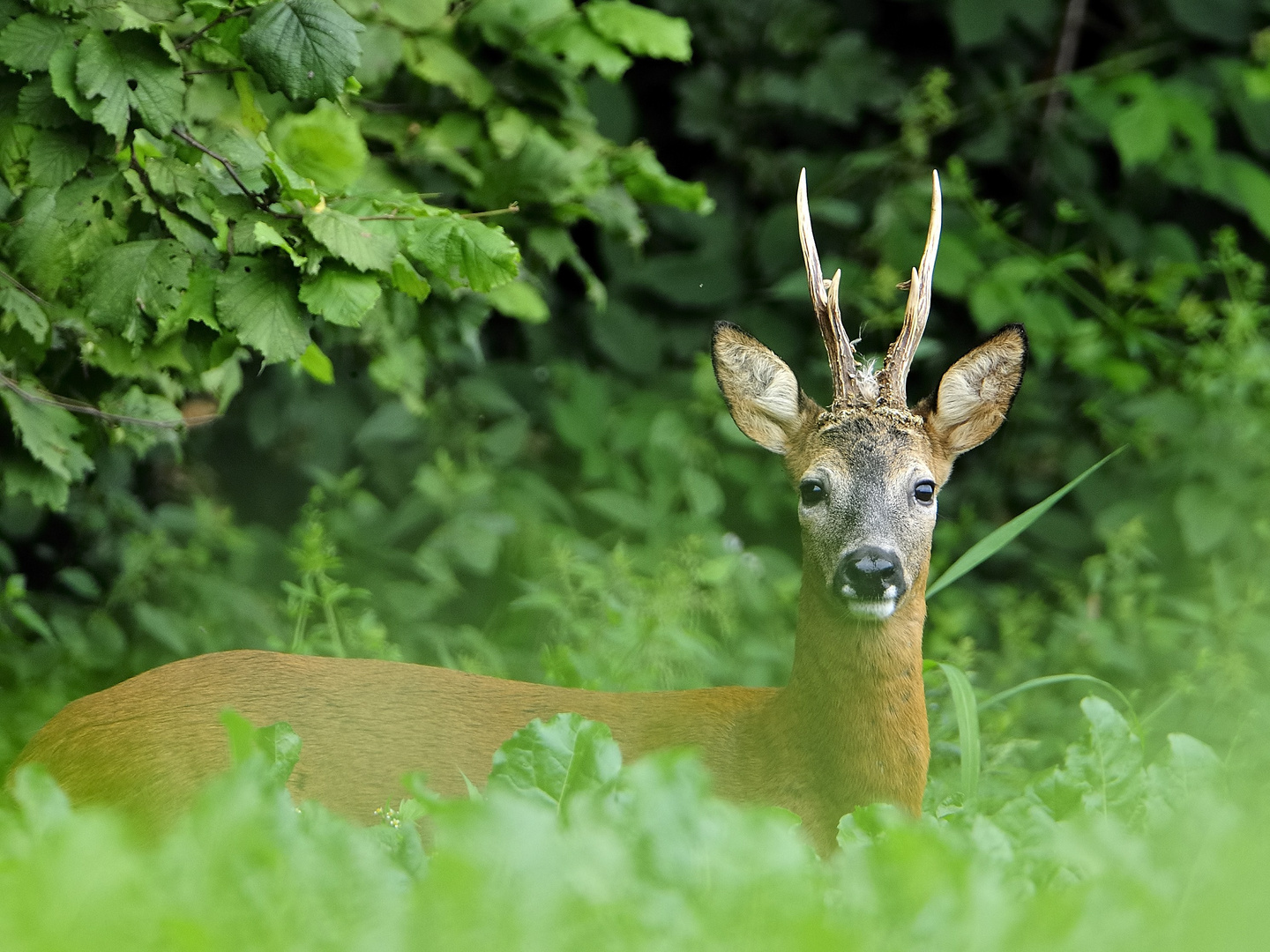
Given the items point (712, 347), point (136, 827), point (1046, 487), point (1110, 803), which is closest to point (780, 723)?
point (1110, 803)

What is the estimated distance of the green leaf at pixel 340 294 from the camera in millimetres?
2322

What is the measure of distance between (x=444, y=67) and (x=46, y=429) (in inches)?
44.9

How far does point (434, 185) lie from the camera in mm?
3666

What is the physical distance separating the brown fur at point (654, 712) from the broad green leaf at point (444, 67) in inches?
45.2

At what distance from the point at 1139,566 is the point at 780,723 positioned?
108 inches

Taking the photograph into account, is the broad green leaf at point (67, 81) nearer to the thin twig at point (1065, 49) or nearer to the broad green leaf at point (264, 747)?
the broad green leaf at point (264, 747)

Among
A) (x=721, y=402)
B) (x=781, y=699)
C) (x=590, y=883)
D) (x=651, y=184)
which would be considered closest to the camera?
(x=590, y=883)

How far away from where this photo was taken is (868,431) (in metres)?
2.67

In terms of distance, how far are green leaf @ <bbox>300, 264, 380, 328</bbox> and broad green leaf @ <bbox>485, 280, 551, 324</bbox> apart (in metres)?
1.03

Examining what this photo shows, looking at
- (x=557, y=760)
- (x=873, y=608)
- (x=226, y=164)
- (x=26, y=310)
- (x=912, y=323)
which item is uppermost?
(x=226, y=164)

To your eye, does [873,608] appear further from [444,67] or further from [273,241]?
[444,67]

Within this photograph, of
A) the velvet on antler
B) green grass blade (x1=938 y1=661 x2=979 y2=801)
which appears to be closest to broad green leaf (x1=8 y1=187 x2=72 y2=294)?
the velvet on antler

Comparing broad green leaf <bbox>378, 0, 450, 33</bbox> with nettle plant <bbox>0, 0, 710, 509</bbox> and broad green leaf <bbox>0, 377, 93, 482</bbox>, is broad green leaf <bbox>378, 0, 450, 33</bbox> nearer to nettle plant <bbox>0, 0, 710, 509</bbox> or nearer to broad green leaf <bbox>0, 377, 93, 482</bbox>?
nettle plant <bbox>0, 0, 710, 509</bbox>

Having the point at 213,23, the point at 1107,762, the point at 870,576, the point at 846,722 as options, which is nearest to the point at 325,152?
the point at 213,23
